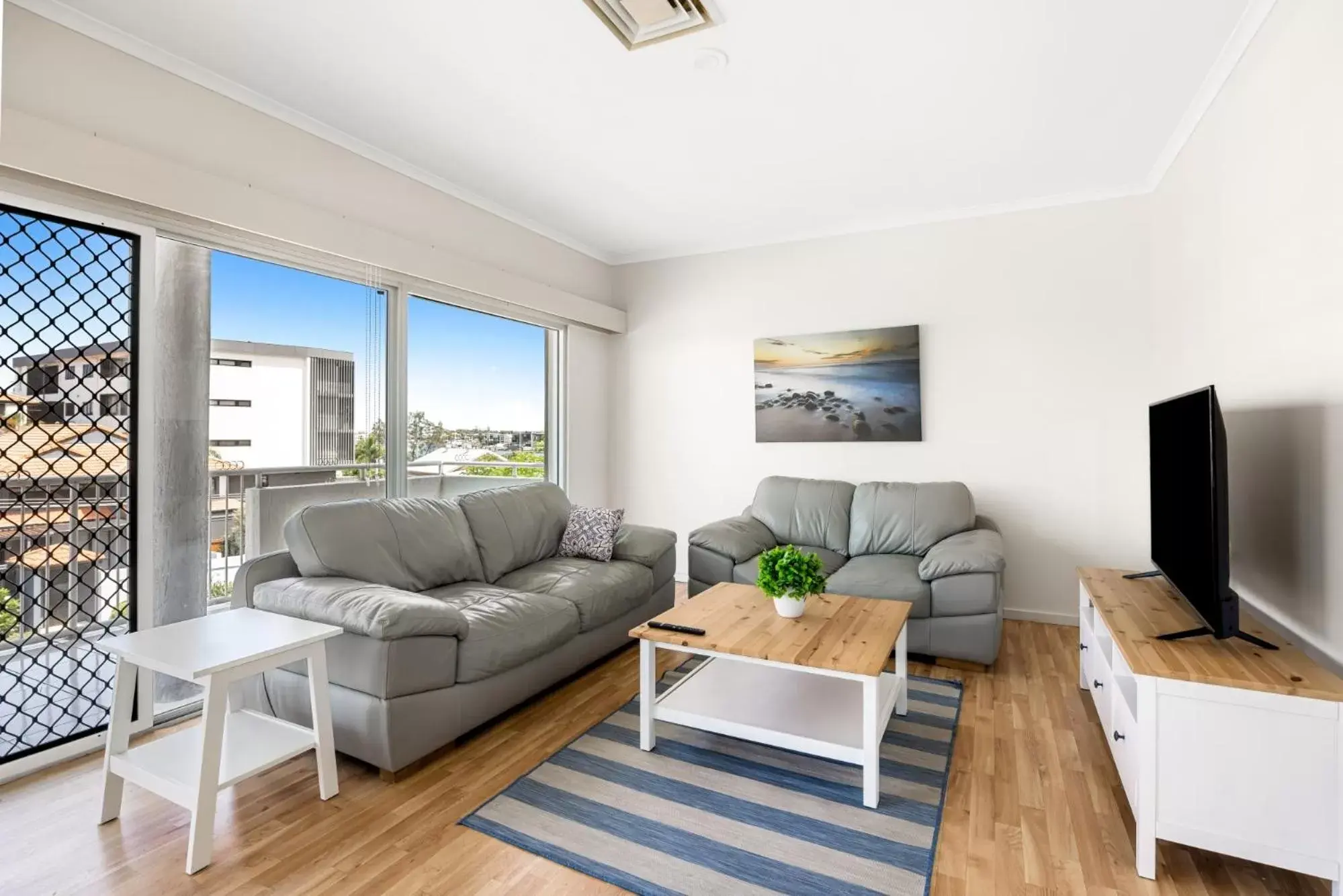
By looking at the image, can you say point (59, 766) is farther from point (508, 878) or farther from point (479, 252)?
point (479, 252)

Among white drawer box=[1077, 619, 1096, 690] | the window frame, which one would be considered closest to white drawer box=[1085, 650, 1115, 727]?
white drawer box=[1077, 619, 1096, 690]

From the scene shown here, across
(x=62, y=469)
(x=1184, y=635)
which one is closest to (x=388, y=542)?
(x=62, y=469)

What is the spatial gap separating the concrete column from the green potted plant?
233 centimetres

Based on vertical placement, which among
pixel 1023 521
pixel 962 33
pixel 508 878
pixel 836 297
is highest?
pixel 962 33

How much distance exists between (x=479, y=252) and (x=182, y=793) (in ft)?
10.1

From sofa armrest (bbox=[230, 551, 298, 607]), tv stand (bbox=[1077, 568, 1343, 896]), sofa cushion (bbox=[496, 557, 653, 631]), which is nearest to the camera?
tv stand (bbox=[1077, 568, 1343, 896])

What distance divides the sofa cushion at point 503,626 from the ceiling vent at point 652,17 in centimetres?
219

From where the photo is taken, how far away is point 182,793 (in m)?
1.93

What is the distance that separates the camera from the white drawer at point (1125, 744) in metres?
1.96

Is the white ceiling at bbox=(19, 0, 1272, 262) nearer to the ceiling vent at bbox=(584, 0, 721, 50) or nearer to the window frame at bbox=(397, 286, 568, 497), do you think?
the ceiling vent at bbox=(584, 0, 721, 50)

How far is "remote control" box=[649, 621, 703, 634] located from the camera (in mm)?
2550

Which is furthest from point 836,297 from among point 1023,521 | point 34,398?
point 34,398

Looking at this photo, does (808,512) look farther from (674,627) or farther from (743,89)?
(743,89)

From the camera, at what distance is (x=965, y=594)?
3.33m
